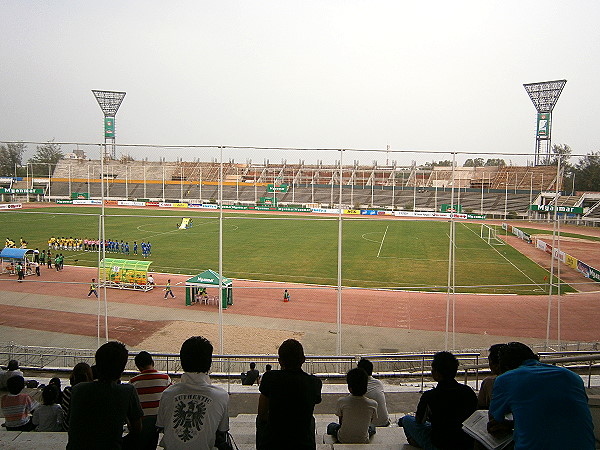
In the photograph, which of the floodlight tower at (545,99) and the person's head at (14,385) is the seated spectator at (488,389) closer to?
the person's head at (14,385)

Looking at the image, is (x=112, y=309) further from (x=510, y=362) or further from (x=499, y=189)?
(x=499, y=189)

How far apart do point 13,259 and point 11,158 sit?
949cm

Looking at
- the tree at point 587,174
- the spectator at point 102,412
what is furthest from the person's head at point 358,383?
the tree at point 587,174

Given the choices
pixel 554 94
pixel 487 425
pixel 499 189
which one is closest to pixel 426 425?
pixel 487 425

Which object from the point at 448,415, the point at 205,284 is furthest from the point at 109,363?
the point at 205,284

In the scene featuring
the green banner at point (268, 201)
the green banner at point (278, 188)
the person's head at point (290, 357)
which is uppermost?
the green banner at point (278, 188)

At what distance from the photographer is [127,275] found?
2091 cm

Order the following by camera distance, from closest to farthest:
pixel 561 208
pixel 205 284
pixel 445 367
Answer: pixel 445 367
pixel 561 208
pixel 205 284

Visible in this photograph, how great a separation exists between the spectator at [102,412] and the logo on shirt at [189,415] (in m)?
0.34

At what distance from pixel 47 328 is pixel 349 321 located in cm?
1025

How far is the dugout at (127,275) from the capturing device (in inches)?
814

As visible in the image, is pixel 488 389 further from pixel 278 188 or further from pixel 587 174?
pixel 278 188

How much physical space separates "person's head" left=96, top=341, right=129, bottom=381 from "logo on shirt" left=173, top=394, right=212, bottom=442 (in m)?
0.52

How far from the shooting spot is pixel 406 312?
18281mm
